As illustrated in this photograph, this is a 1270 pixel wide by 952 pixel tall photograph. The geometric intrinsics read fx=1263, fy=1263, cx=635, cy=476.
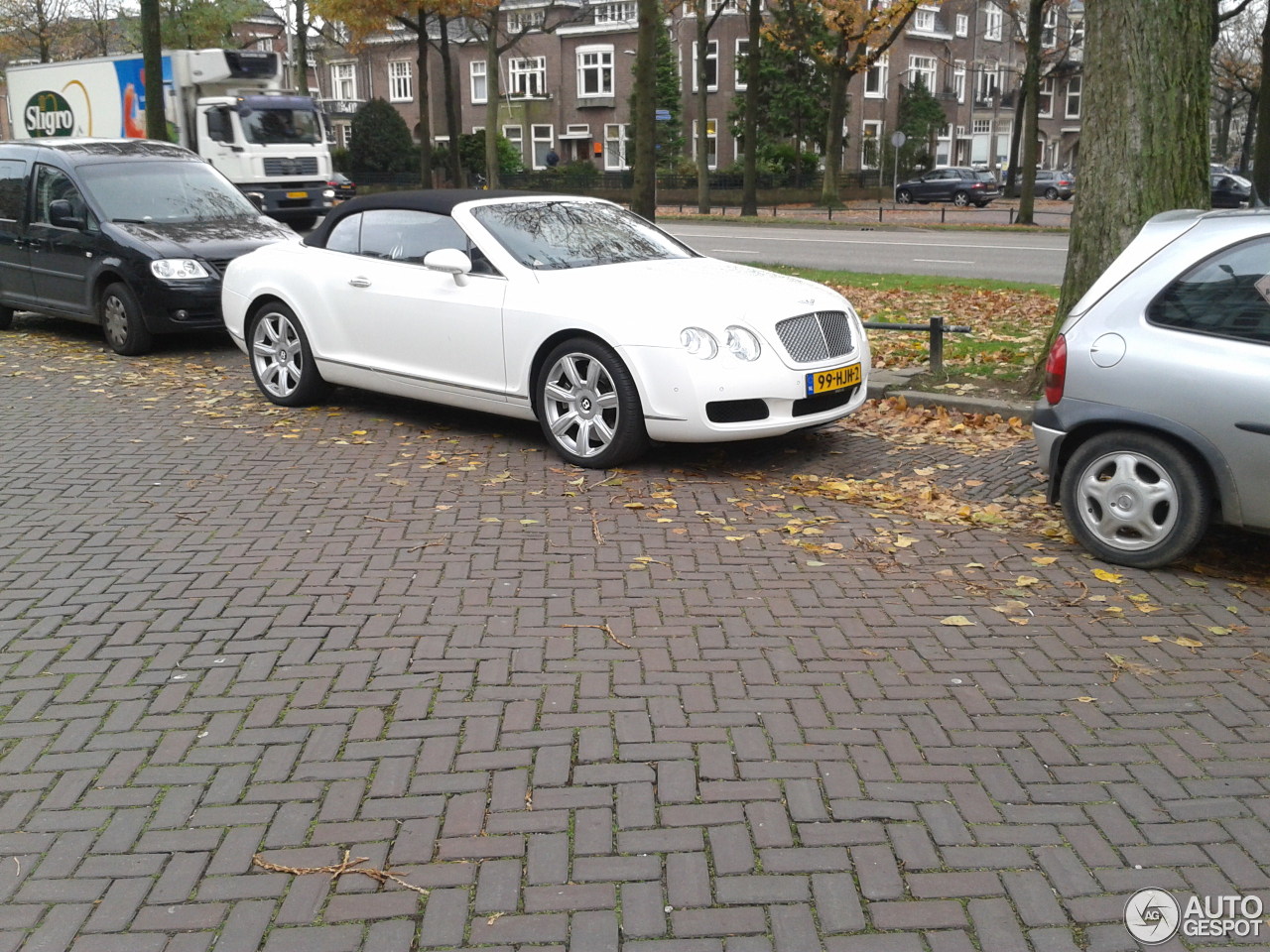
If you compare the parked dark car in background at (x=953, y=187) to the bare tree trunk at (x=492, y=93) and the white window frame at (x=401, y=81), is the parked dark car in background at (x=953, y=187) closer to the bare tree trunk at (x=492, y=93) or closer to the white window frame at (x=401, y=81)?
the bare tree trunk at (x=492, y=93)

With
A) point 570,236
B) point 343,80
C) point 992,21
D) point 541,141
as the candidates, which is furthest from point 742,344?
point 992,21

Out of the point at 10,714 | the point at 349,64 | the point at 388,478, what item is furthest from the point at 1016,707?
the point at 349,64

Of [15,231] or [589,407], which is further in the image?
[15,231]

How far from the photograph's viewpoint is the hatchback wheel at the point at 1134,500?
5.41 meters

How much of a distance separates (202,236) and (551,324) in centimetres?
582

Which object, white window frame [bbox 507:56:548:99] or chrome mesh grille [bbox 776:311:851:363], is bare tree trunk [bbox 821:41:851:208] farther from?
chrome mesh grille [bbox 776:311:851:363]

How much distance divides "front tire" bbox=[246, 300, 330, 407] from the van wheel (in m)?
2.56

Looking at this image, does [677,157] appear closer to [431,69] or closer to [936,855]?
[431,69]

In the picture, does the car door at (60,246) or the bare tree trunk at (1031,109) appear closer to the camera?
the car door at (60,246)

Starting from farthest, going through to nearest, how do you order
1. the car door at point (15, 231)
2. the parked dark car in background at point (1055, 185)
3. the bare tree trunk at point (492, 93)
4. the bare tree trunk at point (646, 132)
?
the parked dark car in background at point (1055, 185)
the bare tree trunk at point (492, 93)
the bare tree trunk at point (646, 132)
the car door at point (15, 231)

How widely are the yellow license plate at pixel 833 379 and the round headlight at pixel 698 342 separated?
0.62m

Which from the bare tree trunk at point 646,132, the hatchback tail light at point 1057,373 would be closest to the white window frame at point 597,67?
the bare tree trunk at point 646,132

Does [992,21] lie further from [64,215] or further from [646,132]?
[64,215]

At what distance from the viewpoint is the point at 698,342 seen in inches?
277
